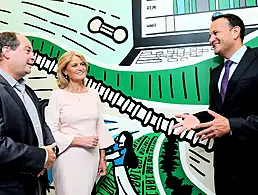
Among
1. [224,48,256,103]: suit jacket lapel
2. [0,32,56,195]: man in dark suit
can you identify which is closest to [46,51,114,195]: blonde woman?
[0,32,56,195]: man in dark suit

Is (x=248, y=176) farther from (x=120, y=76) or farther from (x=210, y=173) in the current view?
(x=120, y=76)

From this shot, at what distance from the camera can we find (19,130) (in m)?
1.94

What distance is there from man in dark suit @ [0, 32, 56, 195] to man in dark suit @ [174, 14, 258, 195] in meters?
0.83

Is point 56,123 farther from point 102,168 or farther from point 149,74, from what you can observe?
point 149,74

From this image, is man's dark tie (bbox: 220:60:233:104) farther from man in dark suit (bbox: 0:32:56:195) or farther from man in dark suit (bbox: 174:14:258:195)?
man in dark suit (bbox: 0:32:56:195)

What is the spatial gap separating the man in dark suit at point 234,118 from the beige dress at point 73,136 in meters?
0.74

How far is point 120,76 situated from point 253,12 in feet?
3.75

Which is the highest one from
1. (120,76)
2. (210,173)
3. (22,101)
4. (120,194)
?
(120,76)

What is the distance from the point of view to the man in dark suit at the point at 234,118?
2199 millimetres

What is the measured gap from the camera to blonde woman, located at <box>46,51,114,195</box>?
2.64 metres

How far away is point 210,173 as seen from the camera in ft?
9.29

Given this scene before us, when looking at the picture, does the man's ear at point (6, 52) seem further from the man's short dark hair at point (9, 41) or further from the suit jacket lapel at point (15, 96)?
the suit jacket lapel at point (15, 96)

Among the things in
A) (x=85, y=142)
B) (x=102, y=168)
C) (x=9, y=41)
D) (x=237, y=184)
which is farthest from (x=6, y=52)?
(x=237, y=184)

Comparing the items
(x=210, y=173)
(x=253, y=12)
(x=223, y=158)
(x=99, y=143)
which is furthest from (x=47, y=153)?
(x=253, y=12)
